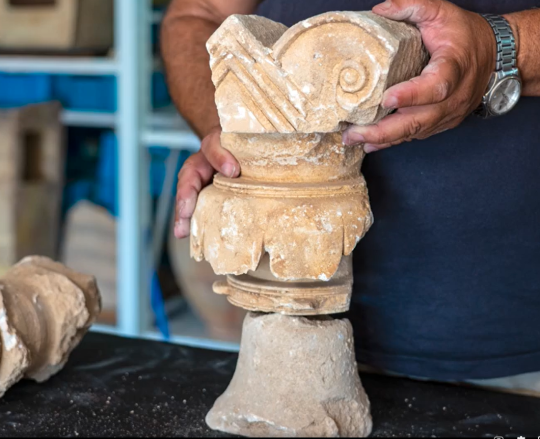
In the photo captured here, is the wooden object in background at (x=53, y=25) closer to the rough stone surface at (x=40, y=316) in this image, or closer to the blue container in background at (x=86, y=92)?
the blue container in background at (x=86, y=92)

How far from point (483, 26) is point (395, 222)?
1.67 feet

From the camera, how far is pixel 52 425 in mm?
1579

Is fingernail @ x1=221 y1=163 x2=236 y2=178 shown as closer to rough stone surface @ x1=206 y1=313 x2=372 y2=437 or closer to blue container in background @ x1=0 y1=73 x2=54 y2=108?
rough stone surface @ x1=206 y1=313 x2=372 y2=437

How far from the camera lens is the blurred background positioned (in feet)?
10.7

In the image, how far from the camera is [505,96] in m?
1.55

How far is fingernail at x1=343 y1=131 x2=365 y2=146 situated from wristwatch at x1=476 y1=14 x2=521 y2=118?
11.5 inches

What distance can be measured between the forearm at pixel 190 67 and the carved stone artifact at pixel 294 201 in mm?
461

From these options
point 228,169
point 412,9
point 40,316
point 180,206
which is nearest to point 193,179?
point 180,206

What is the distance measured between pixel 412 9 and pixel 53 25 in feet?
7.93

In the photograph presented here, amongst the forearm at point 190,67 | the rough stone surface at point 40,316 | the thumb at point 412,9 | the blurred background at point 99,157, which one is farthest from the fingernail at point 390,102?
the blurred background at point 99,157

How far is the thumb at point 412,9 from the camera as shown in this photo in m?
1.44

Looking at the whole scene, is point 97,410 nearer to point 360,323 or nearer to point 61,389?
point 61,389

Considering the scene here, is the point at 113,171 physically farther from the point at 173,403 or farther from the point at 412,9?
the point at 412,9

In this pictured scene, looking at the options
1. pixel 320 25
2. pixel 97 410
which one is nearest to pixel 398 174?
pixel 320 25
